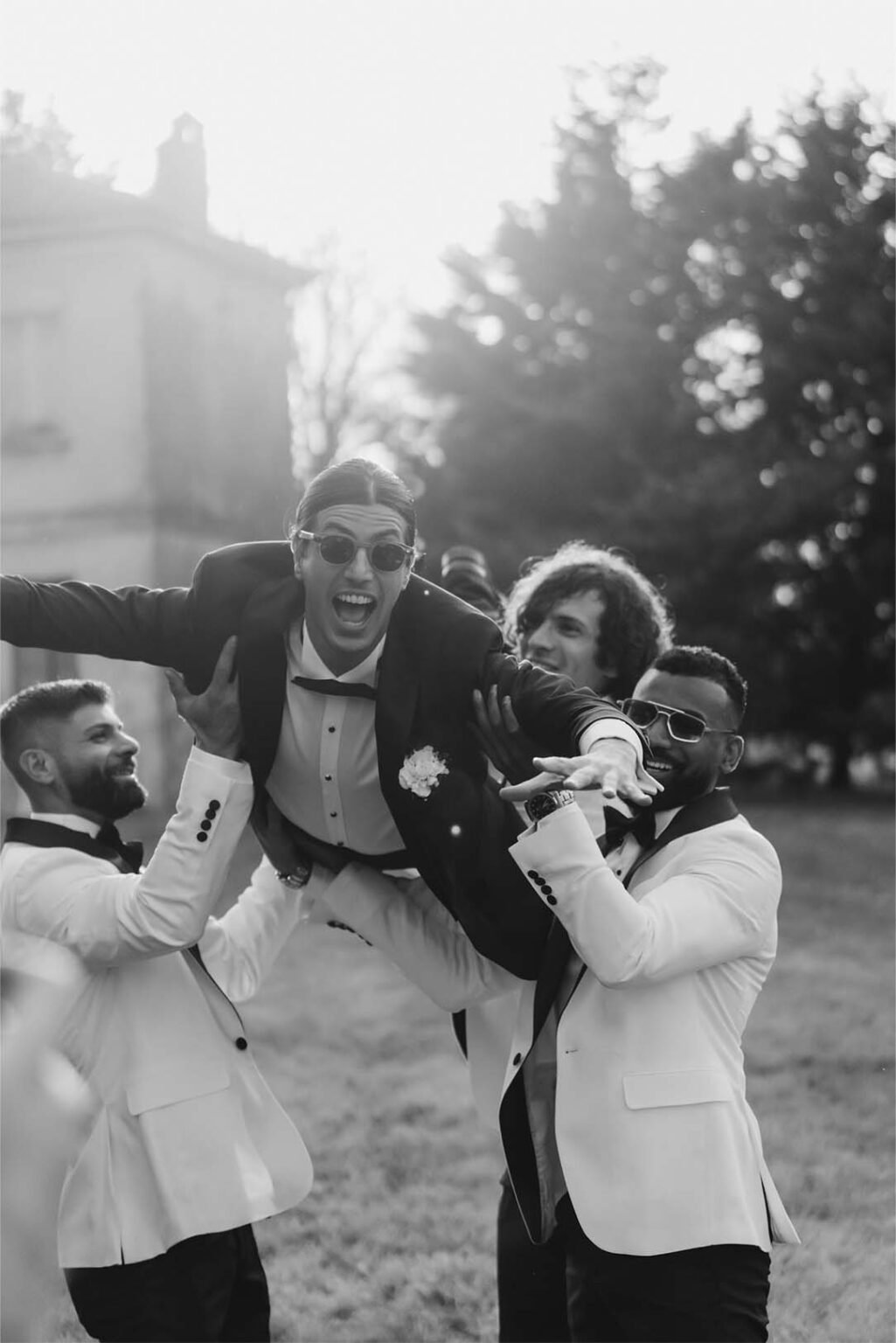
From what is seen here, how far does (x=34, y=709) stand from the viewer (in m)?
3.58

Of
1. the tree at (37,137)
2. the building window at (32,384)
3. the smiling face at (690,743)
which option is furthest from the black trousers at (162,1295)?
the building window at (32,384)

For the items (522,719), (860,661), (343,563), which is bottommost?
(860,661)

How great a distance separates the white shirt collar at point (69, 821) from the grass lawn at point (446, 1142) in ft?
6.22

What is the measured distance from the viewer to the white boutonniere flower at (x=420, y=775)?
3113mm

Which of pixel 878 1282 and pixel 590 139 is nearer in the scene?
pixel 878 1282

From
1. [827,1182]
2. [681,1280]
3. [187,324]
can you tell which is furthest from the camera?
[187,324]

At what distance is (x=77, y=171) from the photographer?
9367mm

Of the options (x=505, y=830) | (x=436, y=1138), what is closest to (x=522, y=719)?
(x=505, y=830)

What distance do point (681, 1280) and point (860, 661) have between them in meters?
21.1

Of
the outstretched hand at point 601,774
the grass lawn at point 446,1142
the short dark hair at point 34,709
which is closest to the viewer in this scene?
the outstretched hand at point 601,774

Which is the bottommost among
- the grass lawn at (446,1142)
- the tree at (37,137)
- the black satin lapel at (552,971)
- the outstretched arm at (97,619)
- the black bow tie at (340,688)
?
the grass lawn at (446,1142)

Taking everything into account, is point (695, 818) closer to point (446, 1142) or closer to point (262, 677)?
point (262, 677)

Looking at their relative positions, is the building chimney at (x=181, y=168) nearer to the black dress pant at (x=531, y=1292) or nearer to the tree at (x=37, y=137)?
the tree at (x=37, y=137)

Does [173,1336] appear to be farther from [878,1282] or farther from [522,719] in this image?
[878,1282]
